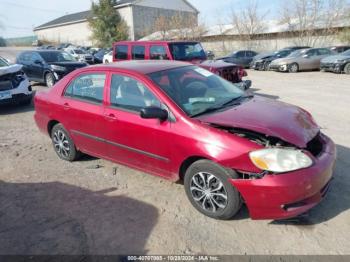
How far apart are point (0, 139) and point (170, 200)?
15.3 ft

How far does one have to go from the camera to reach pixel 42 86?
46.9 feet

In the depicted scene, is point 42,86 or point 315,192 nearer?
point 315,192

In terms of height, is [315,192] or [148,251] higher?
[315,192]

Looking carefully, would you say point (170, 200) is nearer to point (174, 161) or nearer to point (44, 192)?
point (174, 161)

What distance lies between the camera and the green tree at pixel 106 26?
4681cm

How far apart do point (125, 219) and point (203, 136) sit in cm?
128

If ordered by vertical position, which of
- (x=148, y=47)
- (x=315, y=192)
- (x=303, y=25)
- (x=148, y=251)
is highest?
(x=303, y=25)

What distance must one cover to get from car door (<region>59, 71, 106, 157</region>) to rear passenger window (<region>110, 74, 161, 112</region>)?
0.23 m

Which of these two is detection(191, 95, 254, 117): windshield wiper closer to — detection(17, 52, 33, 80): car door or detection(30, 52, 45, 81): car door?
detection(30, 52, 45, 81): car door

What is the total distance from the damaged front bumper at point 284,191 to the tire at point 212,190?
0.38 feet

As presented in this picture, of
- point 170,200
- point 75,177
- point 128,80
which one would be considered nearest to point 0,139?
point 75,177

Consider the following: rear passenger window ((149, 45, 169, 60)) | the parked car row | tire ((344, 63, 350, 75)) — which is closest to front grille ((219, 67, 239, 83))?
rear passenger window ((149, 45, 169, 60))

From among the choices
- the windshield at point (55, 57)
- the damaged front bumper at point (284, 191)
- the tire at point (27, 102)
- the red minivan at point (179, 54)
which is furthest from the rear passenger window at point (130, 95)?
the windshield at point (55, 57)

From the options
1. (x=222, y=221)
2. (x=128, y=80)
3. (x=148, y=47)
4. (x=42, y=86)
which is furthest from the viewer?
(x=42, y=86)
